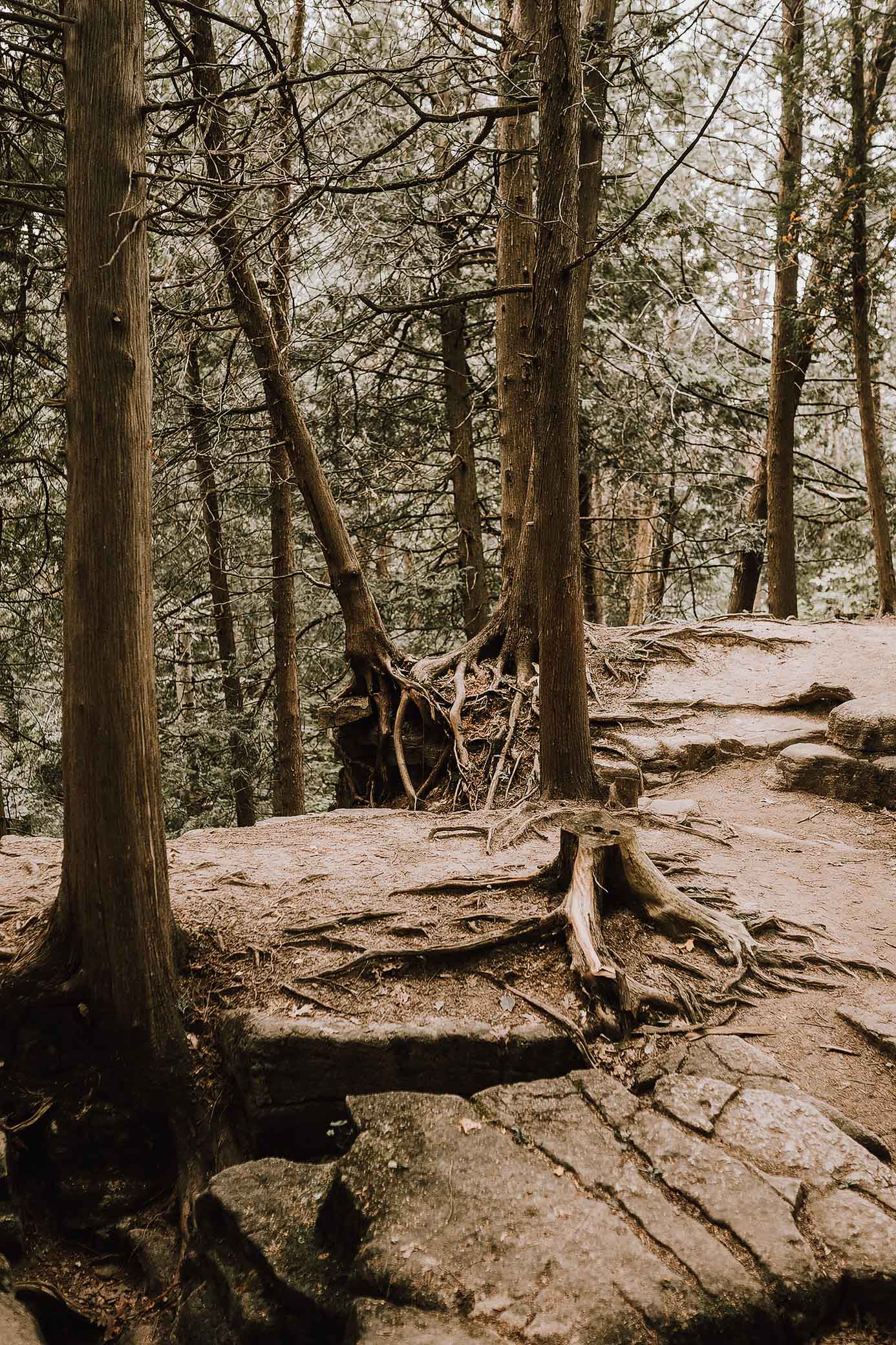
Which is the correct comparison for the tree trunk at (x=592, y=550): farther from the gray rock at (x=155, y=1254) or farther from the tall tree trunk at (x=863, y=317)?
the gray rock at (x=155, y=1254)

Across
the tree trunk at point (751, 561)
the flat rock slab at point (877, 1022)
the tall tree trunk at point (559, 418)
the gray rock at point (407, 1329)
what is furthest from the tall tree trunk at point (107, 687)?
the tree trunk at point (751, 561)

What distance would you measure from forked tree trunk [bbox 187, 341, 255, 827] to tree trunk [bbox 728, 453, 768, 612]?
8.36m

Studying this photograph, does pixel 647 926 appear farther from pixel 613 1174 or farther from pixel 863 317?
pixel 863 317

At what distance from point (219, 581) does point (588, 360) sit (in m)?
6.64

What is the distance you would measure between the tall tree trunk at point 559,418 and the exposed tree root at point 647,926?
1172mm

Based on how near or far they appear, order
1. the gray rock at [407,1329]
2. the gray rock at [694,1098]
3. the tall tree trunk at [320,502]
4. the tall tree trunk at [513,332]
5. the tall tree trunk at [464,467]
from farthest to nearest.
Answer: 1. the tall tree trunk at [464,467]
2. the tall tree trunk at [513,332]
3. the tall tree trunk at [320,502]
4. the gray rock at [694,1098]
5. the gray rock at [407,1329]

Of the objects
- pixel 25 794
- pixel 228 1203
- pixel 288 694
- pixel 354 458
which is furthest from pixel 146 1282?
pixel 25 794

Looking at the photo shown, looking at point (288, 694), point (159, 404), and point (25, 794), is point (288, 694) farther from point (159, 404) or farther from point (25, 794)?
point (25, 794)

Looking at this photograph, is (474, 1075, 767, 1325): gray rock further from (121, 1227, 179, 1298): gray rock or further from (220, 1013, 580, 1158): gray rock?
(121, 1227, 179, 1298): gray rock

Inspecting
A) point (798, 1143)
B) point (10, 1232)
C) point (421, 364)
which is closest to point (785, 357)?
point (421, 364)

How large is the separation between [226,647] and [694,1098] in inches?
459

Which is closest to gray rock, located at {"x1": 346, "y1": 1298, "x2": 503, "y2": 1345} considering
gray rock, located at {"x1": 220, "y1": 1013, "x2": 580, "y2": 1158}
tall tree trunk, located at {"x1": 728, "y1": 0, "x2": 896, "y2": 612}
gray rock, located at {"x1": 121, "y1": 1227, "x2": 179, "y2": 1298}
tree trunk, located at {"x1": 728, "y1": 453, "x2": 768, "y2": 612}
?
gray rock, located at {"x1": 220, "y1": 1013, "x2": 580, "y2": 1158}

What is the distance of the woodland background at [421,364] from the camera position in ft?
23.9

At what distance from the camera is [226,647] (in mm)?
13875
